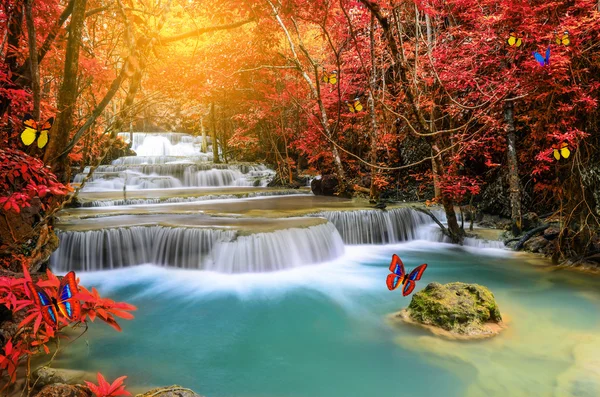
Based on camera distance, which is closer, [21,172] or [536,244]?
[21,172]

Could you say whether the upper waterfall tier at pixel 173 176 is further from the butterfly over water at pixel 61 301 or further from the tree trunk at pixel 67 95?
the butterfly over water at pixel 61 301

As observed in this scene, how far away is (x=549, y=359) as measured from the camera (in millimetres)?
4082

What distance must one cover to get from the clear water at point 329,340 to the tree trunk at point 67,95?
246 cm

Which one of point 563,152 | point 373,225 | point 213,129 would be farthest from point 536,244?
point 213,129

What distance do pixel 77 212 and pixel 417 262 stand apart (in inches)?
377

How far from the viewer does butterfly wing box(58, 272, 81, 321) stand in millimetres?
2006

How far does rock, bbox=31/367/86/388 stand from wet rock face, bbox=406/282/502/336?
418 cm

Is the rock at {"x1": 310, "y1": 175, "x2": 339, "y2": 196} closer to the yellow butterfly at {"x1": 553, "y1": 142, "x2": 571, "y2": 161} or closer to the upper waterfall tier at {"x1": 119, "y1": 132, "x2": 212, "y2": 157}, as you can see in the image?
the yellow butterfly at {"x1": 553, "y1": 142, "x2": 571, "y2": 161}

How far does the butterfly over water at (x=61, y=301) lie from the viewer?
2010 mm

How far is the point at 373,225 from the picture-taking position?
33.6 ft

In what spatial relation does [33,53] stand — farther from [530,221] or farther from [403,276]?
[530,221]

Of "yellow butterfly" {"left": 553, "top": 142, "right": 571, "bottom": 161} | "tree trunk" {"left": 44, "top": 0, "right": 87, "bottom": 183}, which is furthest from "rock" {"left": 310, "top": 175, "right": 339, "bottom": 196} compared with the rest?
"tree trunk" {"left": 44, "top": 0, "right": 87, "bottom": 183}

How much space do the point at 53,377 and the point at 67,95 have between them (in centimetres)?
292

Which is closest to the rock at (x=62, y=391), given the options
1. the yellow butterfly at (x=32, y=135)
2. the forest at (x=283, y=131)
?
the forest at (x=283, y=131)
